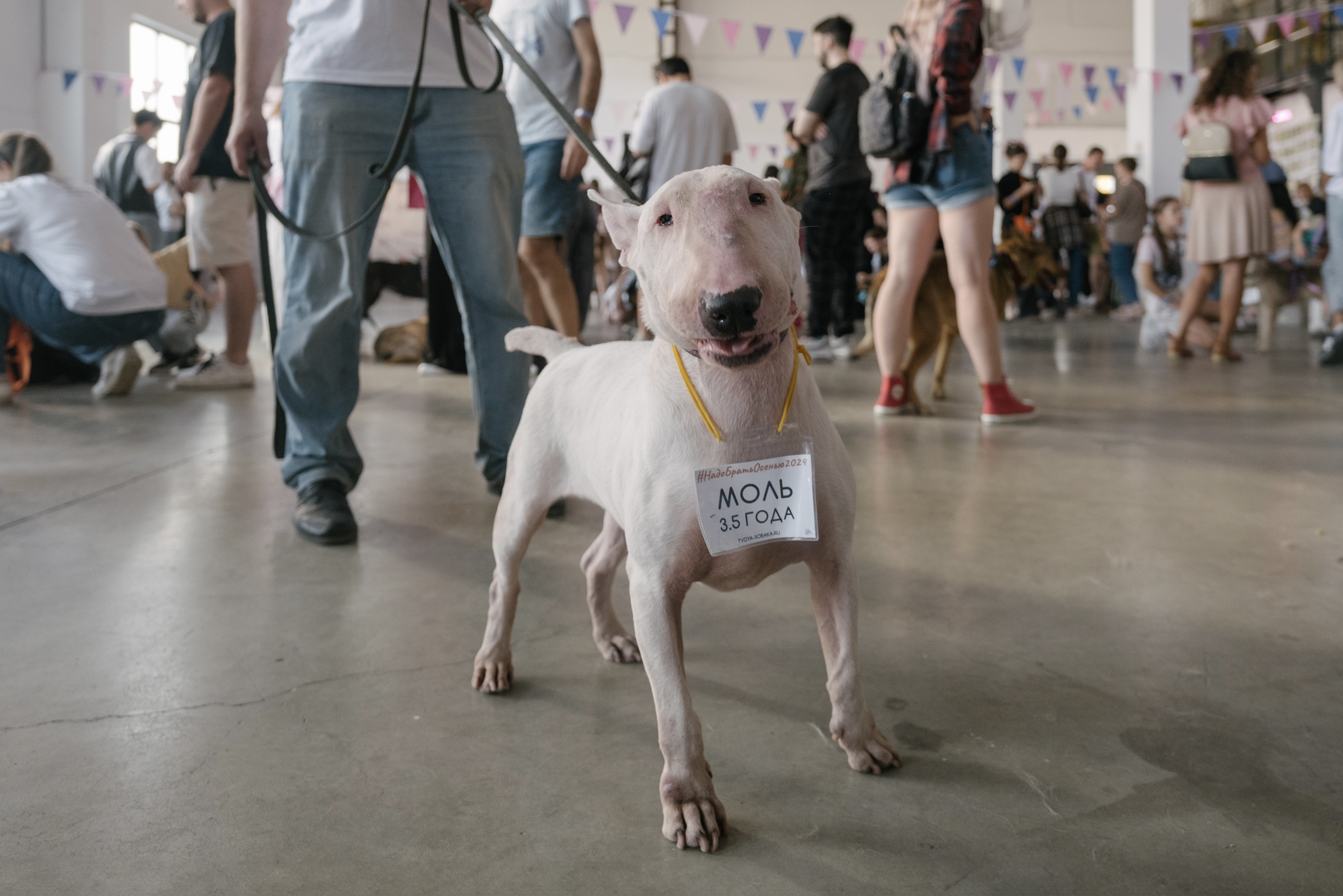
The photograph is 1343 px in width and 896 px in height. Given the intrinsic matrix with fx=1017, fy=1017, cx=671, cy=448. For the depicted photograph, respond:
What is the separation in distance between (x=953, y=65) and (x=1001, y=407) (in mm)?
1262

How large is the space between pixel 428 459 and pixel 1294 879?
2762 millimetres

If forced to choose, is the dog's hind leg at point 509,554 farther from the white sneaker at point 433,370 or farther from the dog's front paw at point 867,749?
the white sneaker at point 433,370

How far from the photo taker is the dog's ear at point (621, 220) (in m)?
1.25

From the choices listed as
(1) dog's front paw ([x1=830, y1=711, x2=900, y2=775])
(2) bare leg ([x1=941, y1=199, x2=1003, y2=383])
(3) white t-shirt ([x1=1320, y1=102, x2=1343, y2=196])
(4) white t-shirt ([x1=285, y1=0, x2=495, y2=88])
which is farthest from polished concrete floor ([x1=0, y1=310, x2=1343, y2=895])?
(3) white t-shirt ([x1=1320, y1=102, x2=1343, y2=196])

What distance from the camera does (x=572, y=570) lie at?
7.25 ft

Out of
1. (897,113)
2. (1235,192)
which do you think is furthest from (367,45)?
(1235,192)

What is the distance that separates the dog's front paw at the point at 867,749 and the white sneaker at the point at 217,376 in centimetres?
450

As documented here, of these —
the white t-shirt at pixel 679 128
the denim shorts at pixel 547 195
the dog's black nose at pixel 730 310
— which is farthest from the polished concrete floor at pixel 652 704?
the white t-shirt at pixel 679 128

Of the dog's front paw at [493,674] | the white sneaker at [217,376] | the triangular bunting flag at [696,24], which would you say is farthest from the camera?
the triangular bunting flag at [696,24]

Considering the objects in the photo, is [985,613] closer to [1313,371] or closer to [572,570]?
[572,570]

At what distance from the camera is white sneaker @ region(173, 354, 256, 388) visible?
5.02m

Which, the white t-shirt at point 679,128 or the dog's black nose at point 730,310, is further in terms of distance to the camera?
the white t-shirt at point 679,128

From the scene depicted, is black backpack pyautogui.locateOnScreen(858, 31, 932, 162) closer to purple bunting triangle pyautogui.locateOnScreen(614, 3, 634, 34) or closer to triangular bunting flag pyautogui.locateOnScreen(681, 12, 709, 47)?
triangular bunting flag pyautogui.locateOnScreen(681, 12, 709, 47)

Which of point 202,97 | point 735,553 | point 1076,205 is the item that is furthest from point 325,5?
point 1076,205
